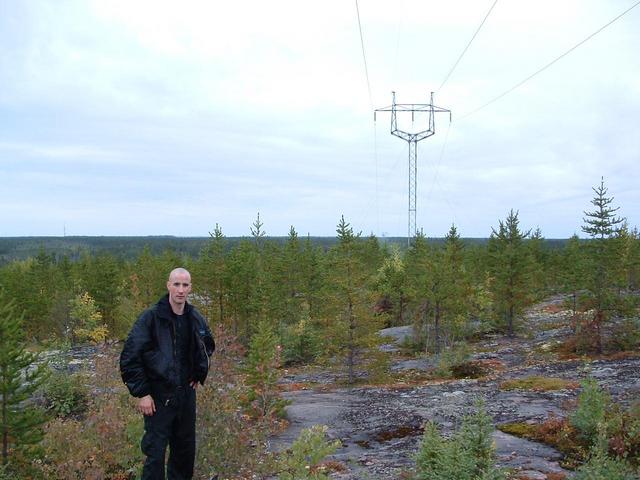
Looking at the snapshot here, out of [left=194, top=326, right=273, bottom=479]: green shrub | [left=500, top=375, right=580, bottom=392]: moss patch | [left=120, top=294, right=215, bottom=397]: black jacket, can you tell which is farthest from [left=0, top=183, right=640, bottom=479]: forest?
[left=500, top=375, right=580, bottom=392]: moss patch

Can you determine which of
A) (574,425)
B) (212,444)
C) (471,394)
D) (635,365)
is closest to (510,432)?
(574,425)

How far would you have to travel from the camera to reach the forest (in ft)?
26.3

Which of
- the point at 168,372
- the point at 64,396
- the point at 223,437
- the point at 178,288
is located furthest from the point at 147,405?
the point at 64,396

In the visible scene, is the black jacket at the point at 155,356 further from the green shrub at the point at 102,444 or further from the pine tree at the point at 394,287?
the pine tree at the point at 394,287

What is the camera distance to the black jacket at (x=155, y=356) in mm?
6031

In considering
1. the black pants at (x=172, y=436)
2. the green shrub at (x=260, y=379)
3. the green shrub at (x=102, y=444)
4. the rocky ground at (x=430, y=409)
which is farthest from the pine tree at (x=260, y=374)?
the black pants at (x=172, y=436)

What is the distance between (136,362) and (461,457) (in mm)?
4280

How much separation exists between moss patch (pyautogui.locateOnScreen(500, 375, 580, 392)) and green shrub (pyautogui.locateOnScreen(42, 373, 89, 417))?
14287mm

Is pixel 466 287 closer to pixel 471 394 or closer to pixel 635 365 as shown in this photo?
pixel 635 365

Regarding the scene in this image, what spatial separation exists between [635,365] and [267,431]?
60.0 ft

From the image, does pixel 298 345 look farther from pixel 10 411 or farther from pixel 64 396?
pixel 10 411

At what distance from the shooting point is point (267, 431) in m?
7.67

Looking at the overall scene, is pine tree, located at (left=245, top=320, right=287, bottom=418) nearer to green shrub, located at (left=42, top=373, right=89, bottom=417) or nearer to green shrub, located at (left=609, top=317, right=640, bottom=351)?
green shrub, located at (left=42, top=373, right=89, bottom=417)

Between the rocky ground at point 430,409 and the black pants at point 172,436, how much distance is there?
9.47ft
